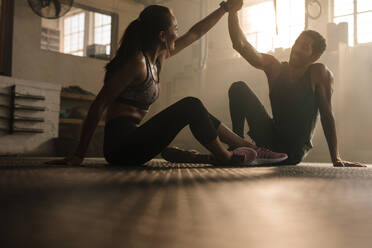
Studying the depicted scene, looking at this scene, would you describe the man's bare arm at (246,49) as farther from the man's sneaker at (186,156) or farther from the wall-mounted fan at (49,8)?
the wall-mounted fan at (49,8)

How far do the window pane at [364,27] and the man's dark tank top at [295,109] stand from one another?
388cm

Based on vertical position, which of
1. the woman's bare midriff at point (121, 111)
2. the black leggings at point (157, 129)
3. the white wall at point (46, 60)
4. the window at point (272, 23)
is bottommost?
the black leggings at point (157, 129)

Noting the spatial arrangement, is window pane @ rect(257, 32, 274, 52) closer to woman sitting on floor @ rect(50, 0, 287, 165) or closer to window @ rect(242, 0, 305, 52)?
window @ rect(242, 0, 305, 52)

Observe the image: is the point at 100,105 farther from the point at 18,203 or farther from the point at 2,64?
the point at 2,64

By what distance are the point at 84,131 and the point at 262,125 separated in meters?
1.06

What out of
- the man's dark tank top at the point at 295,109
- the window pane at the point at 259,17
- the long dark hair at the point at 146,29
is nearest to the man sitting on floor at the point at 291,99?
the man's dark tank top at the point at 295,109

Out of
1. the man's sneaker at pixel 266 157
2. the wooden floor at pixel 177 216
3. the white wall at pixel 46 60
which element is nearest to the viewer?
the wooden floor at pixel 177 216

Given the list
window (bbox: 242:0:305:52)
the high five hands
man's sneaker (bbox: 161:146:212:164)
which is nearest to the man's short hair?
the high five hands

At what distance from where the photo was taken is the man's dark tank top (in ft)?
7.11

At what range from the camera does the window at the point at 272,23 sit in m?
5.96

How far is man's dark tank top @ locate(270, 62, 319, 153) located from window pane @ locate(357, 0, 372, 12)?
4079mm

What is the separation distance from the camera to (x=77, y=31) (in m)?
8.81

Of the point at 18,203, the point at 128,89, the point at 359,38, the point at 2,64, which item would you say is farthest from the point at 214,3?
the point at 18,203

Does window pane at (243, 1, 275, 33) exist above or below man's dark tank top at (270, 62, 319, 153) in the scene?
above
